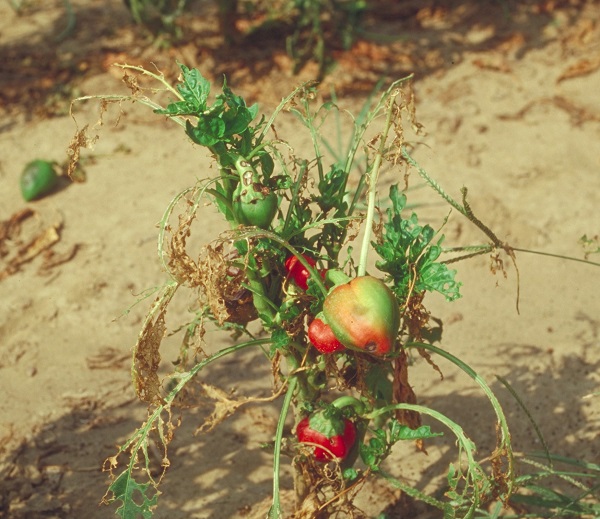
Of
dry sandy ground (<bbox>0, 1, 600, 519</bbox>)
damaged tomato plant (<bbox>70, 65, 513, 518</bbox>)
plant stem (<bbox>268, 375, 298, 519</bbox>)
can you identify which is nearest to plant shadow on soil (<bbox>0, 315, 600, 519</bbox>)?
dry sandy ground (<bbox>0, 1, 600, 519</bbox>)

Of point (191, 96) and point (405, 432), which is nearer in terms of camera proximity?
point (191, 96)

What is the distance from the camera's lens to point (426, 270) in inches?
59.2

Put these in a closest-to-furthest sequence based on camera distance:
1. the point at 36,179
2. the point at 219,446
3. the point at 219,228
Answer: the point at 219,446
the point at 219,228
the point at 36,179

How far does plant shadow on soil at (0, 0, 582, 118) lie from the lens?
3.88 meters

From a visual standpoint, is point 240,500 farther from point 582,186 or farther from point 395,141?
point 582,186

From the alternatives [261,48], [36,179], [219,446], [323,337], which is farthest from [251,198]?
[261,48]

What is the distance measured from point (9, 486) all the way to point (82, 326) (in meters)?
0.69

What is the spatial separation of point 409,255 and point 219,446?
0.99m

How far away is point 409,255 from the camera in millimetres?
1535

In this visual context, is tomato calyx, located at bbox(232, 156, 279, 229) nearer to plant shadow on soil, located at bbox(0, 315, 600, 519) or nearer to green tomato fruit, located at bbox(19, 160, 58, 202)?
plant shadow on soil, located at bbox(0, 315, 600, 519)

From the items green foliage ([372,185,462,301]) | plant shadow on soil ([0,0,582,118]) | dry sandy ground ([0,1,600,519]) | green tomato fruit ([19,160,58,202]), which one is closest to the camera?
green foliage ([372,185,462,301])

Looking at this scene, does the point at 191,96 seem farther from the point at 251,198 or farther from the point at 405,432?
the point at 405,432

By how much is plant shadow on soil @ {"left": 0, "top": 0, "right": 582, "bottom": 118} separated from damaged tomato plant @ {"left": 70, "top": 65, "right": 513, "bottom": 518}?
2260 millimetres

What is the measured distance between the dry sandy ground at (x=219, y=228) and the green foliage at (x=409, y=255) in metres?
0.66
